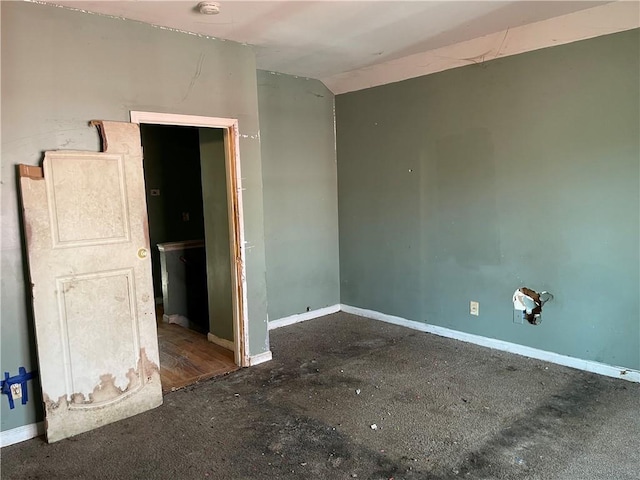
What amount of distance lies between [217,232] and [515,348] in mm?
2664

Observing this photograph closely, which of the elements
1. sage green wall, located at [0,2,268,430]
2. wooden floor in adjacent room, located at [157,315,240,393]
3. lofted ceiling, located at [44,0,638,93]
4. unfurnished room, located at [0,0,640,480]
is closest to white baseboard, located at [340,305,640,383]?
unfurnished room, located at [0,0,640,480]

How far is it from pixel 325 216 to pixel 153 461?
10.1ft

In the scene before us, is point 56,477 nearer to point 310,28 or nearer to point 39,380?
point 39,380

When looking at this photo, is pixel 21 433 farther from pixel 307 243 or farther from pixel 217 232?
pixel 307 243

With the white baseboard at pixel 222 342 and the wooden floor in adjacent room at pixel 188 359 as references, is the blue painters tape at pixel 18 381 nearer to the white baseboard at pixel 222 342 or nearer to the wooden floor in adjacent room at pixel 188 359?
the wooden floor in adjacent room at pixel 188 359

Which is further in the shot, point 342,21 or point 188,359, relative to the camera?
point 188,359

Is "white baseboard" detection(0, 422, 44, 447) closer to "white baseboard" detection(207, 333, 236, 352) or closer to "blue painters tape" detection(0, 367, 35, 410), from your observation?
"blue painters tape" detection(0, 367, 35, 410)

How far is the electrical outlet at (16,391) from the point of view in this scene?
251 centimetres

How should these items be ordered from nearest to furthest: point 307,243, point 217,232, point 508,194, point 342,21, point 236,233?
1. point 342,21
2. point 236,233
3. point 508,194
4. point 217,232
5. point 307,243

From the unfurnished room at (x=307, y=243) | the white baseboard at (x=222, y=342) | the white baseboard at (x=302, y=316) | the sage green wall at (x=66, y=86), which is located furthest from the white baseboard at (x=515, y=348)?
the sage green wall at (x=66, y=86)

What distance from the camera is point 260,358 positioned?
3.59m

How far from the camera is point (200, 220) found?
607 cm

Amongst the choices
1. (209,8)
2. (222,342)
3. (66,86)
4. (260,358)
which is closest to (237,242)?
(260,358)

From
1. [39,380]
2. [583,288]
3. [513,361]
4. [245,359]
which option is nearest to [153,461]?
[39,380]
